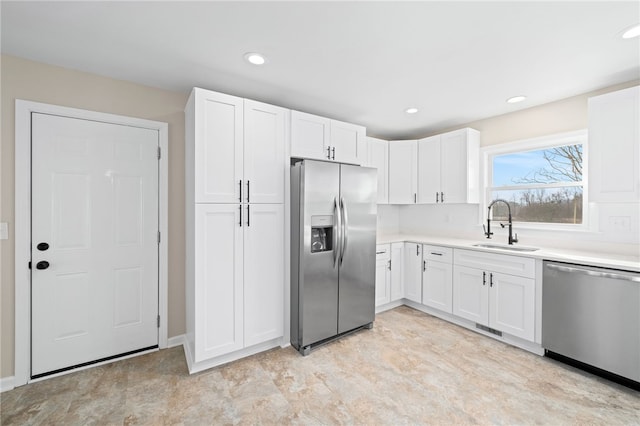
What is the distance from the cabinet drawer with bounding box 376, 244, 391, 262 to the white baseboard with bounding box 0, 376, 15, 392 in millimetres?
3438

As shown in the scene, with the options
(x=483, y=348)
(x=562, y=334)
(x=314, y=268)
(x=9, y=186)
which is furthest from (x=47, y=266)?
(x=562, y=334)

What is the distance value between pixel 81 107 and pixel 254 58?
1.56 m

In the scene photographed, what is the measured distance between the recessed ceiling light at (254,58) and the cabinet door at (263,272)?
119cm

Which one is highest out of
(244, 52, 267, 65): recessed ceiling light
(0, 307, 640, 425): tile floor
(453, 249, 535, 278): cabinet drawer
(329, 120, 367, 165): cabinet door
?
(244, 52, 267, 65): recessed ceiling light

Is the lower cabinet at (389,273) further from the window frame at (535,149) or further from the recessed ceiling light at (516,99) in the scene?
the recessed ceiling light at (516,99)

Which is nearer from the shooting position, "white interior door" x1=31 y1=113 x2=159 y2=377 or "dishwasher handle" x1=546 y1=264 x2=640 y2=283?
"dishwasher handle" x1=546 y1=264 x2=640 y2=283

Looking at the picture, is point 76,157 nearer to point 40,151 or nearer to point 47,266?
point 40,151

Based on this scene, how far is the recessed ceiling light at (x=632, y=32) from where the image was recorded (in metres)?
1.79

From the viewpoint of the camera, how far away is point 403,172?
4.14m

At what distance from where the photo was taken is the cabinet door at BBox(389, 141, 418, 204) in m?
4.09

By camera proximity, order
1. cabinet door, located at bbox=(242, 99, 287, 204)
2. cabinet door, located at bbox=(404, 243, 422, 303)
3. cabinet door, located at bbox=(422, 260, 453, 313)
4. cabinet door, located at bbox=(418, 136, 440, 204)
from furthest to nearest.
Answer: cabinet door, located at bbox=(418, 136, 440, 204)
cabinet door, located at bbox=(404, 243, 422, 303)
cabinet door, located at bbox=(422, 260, 453, 313)
cabinet door, located at bbox=(242, 99, 287, 204)

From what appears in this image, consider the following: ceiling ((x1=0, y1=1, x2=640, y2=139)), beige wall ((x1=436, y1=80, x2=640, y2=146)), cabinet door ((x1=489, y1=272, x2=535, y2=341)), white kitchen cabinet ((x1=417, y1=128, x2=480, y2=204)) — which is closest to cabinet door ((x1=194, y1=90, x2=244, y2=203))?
ceiling ((x1=0, y1=1, x2=640, y2=139))

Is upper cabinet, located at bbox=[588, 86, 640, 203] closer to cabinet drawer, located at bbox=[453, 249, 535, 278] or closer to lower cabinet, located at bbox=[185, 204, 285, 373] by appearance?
cabinet drawer, located at bbox=[453, 249, 535, 278]

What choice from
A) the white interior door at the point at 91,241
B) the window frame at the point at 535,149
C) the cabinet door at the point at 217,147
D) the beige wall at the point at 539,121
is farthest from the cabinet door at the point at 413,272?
the white interior door at the point at 91,241
